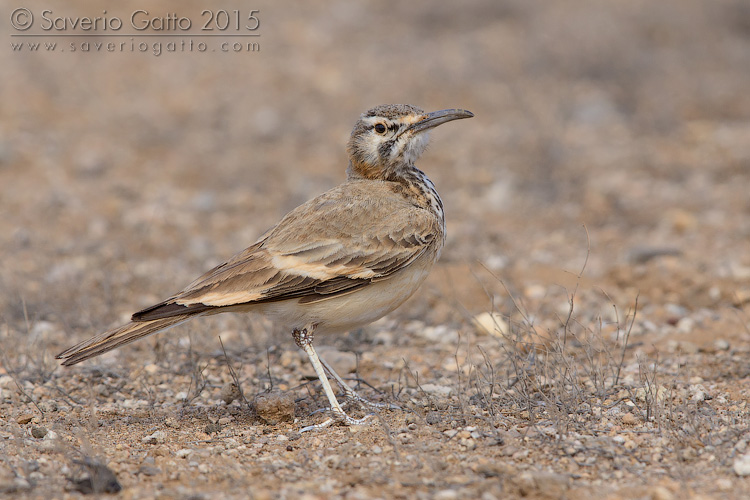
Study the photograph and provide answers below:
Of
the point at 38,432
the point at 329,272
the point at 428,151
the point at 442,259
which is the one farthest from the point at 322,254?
the point at 428,151

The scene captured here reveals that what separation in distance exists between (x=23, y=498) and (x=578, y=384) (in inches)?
121

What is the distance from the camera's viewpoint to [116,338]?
481cm

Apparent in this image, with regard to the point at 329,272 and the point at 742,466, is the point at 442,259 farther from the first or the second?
the point at 742,466

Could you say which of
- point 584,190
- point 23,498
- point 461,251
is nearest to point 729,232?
point 584,190

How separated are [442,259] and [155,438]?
429cm

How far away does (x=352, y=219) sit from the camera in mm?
5426

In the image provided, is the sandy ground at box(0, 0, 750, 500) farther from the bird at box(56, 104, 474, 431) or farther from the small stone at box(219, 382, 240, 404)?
the bird at box(56, 104, 474, 431)

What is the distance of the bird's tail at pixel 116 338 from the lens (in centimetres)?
475

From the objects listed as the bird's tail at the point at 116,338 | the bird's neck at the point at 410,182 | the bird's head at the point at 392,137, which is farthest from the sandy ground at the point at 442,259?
the bird's head at the point at 392,137

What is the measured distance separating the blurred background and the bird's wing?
3.27 ft

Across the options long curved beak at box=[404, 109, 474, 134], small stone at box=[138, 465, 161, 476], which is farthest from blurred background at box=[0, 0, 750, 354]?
small stone at box=[138, 465, 161, 476]

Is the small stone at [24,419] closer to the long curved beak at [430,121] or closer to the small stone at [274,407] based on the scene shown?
the small stone at [274,407]

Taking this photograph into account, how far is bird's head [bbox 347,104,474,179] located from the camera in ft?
19.2

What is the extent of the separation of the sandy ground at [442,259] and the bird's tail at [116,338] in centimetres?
46
